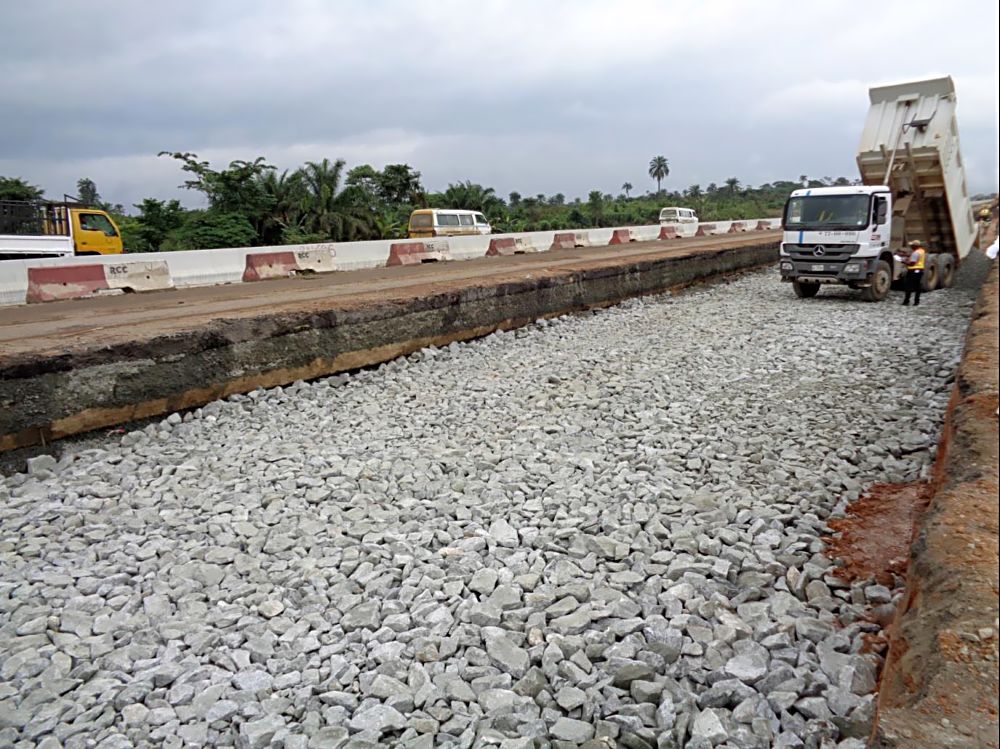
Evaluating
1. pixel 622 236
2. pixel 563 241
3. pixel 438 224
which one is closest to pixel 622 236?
pixel 622 236

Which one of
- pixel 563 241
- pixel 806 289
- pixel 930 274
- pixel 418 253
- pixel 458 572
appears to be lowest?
pixel 458 572

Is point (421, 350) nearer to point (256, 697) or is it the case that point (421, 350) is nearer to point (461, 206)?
point (256, 697)

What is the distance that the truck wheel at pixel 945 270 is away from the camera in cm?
1566

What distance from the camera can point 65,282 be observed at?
11.4 metres

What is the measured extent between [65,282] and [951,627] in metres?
12.9

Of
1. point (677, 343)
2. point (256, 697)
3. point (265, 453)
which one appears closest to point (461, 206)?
point (677, 343)

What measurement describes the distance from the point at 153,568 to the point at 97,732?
1.42 meters

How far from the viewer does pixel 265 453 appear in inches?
240

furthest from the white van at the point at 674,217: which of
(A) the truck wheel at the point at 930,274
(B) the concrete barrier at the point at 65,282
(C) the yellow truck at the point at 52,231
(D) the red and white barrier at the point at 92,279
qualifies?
(B) the concrete barrier at the point at 65,282

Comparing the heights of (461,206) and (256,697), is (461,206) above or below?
above

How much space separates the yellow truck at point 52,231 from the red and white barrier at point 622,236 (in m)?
17.6

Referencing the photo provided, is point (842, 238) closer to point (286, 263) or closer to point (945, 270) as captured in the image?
point (945, 270)

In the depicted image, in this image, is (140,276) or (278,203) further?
(278,203)

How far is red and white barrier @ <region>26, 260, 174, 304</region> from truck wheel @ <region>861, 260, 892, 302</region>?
45.1 ft
